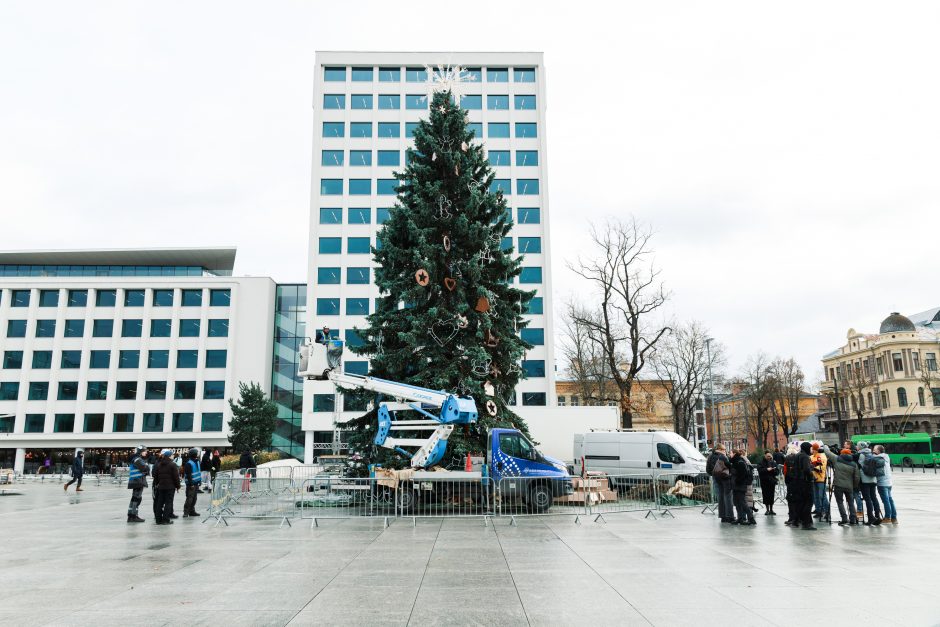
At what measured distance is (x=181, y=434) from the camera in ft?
173

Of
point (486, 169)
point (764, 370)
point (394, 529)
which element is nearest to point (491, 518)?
point (394, 529)

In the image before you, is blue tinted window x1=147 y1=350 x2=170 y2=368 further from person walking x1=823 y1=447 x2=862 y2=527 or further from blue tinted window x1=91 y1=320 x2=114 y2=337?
person walking x1=823 y1=447 x2=862 y2=527

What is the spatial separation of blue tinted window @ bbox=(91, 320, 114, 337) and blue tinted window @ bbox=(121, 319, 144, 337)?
38.3 inches

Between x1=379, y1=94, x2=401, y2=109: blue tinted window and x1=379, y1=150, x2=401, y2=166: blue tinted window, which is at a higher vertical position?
x1=379, y1=94, x2=401, y2=109: blue tinted window

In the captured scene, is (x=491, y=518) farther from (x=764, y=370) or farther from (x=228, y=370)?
(x=764, y=370)

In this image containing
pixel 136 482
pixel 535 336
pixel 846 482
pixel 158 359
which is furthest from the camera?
pixel 158 359

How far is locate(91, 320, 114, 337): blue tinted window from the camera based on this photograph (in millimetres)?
55750

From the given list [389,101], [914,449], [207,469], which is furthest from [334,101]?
[914,449]

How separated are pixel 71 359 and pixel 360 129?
32.4 m

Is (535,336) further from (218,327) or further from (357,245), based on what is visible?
(218,327)

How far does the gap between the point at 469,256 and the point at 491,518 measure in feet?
28.5

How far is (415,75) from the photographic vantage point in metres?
56.2

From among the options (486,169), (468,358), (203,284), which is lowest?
(468,358)

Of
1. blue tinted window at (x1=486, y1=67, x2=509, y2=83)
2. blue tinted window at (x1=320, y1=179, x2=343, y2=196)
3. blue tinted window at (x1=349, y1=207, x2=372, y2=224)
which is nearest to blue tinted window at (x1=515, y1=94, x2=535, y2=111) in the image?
blue tinted window at (x1=486, y1=67, x2=509, y2=83)
